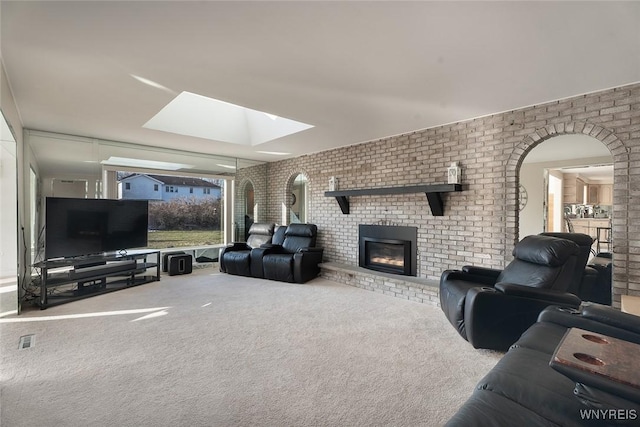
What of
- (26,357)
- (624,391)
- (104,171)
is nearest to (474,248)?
(624,391)

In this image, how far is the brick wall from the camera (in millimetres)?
2766

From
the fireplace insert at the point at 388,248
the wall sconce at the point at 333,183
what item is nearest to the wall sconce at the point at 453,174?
the fireplace insert at the point at 388,248

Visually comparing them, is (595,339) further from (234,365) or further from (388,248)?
(388,248)

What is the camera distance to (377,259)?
499 centimetres

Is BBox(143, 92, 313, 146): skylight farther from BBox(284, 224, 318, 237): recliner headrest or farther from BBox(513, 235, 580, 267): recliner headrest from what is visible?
BBox(513, 235, 580, 267): recliner headrest

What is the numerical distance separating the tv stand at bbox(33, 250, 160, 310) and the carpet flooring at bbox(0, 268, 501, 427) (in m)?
0.29

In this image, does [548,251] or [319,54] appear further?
[548,251]

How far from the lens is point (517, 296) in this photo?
252cm

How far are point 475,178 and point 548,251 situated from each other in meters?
1.37

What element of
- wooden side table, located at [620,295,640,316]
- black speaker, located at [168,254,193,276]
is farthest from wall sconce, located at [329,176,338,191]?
wooden side table, located at [620,295,640,316]

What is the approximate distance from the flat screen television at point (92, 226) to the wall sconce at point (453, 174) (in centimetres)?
487

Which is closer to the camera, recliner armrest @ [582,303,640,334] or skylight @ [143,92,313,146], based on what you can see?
recliner armrest @ [582,303,640,334]

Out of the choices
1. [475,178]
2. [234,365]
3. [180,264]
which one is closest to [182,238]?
[180,264]

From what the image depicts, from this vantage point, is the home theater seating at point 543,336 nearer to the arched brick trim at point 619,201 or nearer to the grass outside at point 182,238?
the arched brick trim at point 619,201
